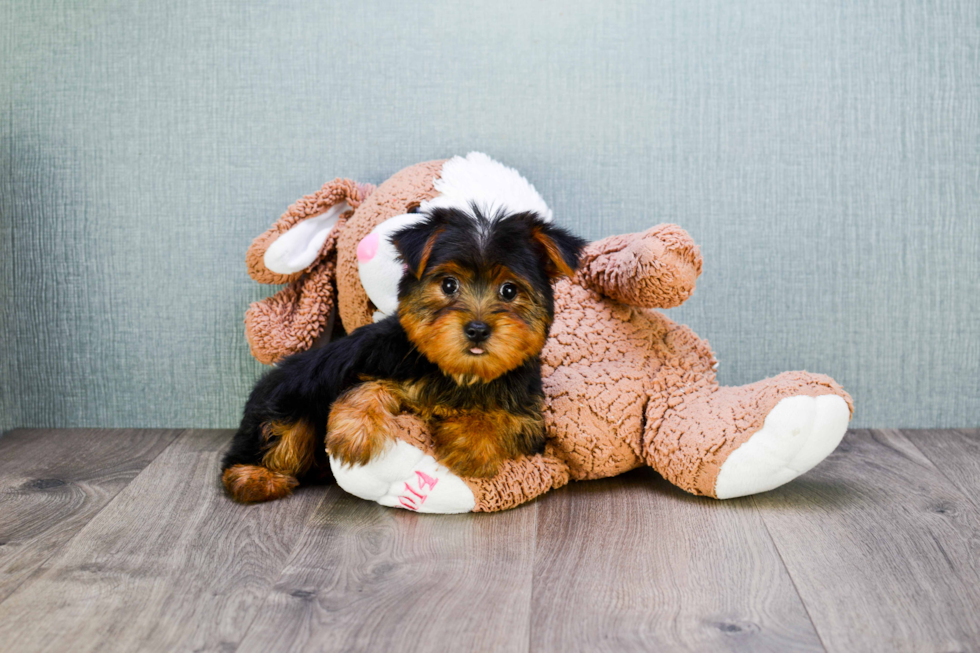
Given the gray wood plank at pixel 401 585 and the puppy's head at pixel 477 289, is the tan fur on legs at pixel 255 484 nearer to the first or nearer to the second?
the gray wood plank at pixel 401 585

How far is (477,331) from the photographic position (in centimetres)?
168

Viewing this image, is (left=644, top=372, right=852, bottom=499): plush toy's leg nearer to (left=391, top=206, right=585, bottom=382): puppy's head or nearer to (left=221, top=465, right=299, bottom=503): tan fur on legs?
(left=391, top=206, right=585, bottom=382): puppy's head

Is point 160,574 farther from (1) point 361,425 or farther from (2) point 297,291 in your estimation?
(2) point 297,291

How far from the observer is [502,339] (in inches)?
66.7

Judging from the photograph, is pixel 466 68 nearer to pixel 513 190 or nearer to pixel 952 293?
pixel 513 190

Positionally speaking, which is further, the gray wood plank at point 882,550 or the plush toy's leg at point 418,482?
the plush toy's leg at point 418,482

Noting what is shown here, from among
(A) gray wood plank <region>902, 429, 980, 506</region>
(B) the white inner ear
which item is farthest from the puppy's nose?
(A) gray wood plank <region>902, 429, 980, 506</region>

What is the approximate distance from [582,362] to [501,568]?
708 millimetres

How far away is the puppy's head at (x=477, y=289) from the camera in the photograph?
1.70 m

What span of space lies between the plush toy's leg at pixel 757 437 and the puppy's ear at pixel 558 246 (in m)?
0.54

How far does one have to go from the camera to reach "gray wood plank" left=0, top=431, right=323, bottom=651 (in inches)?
56.6

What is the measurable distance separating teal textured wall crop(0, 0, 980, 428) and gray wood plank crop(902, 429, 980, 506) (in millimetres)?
78

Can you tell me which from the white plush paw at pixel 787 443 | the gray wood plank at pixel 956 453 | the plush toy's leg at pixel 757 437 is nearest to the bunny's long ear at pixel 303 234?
the plush toy's leg at pixel 757 437

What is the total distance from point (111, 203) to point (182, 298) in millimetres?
376
